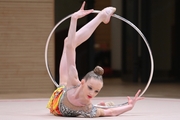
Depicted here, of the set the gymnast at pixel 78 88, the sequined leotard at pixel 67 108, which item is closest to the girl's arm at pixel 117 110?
the gymnast at pixel 78 88

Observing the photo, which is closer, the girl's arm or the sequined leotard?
the sequined leotard

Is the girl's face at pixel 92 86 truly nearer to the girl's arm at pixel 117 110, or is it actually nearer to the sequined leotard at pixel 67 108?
the sequined leotard at pixel 67 108

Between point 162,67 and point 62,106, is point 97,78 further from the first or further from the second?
point 162,67

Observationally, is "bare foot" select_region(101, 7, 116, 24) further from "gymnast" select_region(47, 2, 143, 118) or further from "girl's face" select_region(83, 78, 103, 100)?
"girl's face" select_region(83, 78, 103, 100)

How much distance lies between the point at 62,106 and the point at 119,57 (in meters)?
9.38

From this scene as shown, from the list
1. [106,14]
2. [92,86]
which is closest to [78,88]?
[92,86]

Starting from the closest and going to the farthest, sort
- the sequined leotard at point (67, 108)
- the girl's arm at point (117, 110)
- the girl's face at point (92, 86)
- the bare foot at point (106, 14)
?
1. the girl's face at point (92, 86)
2. the sequined leotard at point (67, 108)
3. the girl's arm at point (117, 110)
4. the bare foot at point (106, 14)

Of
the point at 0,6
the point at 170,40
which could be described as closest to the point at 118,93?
the point at 0,6

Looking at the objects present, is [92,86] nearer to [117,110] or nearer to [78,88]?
[78,88]

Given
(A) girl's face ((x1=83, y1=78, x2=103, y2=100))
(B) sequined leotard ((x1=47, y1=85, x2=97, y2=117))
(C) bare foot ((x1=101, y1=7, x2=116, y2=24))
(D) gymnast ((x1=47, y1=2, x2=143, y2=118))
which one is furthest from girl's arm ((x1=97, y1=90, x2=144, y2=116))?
(C) bare foot ((x1=101, y1=7, x2=116, y2=24))

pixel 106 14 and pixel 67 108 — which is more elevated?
pixel 106 14

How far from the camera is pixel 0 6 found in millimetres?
8336

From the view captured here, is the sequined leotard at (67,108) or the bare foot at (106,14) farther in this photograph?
the bare foot at (106,14)

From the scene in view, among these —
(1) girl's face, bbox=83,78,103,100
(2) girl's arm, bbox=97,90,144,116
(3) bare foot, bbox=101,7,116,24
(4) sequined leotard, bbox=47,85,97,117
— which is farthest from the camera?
(3) bare foot, bbox=101,7,116,24
